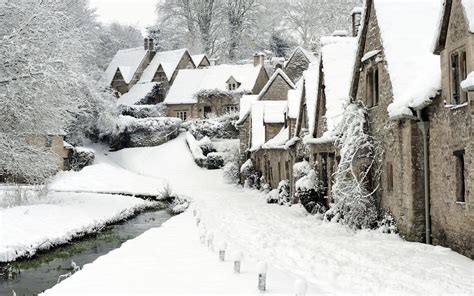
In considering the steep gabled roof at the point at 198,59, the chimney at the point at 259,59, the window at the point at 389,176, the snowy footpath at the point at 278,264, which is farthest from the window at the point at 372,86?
the steep gabled roof at the point at 198,59

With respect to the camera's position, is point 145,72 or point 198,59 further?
point 198,59

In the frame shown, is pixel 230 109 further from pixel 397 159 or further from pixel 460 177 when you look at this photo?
pixel 460 177

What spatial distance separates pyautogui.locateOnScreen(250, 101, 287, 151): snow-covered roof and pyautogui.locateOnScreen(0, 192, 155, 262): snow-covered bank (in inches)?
515

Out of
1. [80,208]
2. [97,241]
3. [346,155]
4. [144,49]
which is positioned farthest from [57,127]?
[144,49]

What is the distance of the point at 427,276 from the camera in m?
11.2

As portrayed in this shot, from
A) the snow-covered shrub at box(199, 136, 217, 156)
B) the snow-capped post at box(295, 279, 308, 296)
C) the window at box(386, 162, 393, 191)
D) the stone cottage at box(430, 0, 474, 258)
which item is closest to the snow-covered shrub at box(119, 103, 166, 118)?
the snow-covered shrub at box(199, 136, 217, 156)

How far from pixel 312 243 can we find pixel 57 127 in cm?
1416

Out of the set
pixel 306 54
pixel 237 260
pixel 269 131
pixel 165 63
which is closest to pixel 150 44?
pixel 165 63

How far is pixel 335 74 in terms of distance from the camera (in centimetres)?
2494

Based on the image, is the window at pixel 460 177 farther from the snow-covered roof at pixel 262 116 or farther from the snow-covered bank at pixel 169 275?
the snow-covered roof at pixel 262 116

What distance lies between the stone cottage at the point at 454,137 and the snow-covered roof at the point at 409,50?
649 millimetres

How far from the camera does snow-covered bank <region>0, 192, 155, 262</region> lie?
56.4ft

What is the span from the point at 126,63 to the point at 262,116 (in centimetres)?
3258

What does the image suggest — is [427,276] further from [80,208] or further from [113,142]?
[113,142]
